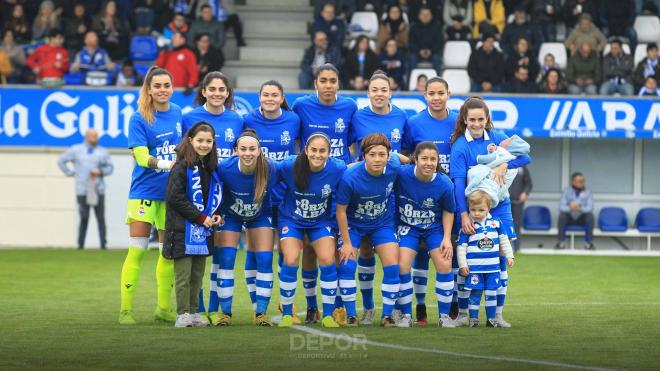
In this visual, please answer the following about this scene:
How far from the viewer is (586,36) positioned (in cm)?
2403

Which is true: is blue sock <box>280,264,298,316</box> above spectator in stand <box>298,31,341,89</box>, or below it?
below

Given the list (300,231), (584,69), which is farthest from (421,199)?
(584,69)

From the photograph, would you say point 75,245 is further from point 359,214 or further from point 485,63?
point 359,214

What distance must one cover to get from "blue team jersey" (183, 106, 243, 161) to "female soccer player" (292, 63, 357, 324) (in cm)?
60

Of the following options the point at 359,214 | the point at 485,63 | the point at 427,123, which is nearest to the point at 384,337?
the point at 359,214

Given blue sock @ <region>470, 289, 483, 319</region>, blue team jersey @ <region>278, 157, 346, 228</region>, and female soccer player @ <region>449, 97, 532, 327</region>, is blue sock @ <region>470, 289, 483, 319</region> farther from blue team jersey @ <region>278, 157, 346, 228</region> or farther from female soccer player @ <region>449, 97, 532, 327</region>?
blue team jersey @ <region>278, 157, 346, 228</region>

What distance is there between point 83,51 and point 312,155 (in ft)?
45.4

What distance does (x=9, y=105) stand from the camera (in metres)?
23.2

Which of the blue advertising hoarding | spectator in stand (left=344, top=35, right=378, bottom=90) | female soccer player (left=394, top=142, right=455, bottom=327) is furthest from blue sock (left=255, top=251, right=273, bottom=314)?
spectator in stand (left=344, top=35, right=378, bottom=90)

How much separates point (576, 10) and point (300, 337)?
1599cm

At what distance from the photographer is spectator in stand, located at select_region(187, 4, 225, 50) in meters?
24.2

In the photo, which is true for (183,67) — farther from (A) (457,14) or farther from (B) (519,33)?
(B) (519,33)

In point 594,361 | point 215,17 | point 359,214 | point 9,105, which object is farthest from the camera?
point 215,17

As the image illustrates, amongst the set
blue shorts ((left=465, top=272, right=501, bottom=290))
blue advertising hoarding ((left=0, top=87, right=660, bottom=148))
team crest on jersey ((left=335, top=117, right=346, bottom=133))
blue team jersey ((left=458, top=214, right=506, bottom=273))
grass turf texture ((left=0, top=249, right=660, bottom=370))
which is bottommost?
grass turf texture ((left=0, top=249, right=660, bottom=370))
